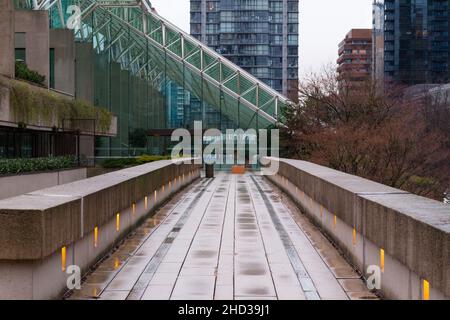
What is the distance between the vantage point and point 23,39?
42.9 m

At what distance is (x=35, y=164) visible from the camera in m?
32.5

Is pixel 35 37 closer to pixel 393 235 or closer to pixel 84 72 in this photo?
pixel 84 72

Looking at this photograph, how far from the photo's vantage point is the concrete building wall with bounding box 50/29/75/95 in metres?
48.4

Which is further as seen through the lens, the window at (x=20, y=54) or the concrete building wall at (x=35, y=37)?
the window at (x=20, y=54)

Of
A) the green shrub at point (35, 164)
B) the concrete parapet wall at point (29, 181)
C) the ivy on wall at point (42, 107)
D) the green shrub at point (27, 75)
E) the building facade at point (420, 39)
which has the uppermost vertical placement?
the building facade at point (420, 39)

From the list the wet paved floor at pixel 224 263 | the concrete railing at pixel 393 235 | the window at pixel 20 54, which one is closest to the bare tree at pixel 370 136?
the wet paved floor at pixel 224 263

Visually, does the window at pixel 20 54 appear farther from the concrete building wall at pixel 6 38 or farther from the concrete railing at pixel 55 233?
the concrete railing at pixel 55 233

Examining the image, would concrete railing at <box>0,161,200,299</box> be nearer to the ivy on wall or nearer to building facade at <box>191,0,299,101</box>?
the ivy on wall

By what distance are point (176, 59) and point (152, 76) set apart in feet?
21.9

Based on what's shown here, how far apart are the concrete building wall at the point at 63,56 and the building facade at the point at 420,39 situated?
125 metres

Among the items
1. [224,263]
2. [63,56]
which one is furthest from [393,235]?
[63,56]

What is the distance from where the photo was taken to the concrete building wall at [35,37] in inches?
1661

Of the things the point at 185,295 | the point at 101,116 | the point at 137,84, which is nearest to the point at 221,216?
the point at 185,295

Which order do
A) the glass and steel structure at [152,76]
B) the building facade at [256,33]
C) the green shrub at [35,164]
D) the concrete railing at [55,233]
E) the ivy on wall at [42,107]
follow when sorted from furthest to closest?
1. the building facade at [256,33]
2. the glass and steel structure at [152,76]
3. the ivy on wall at [42,107]
4. the green shrub at [35,164]
5. the concrete railing at [55,233]
